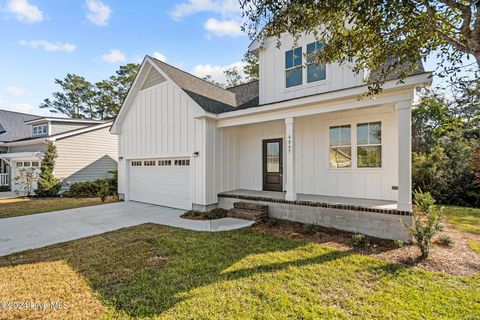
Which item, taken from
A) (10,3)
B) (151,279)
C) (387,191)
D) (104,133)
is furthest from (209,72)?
(151,279)

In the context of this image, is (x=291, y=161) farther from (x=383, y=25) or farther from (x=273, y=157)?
(x=383, y=25)

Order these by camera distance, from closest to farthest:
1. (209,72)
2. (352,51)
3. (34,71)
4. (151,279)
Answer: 1. (151,279)
2. (352,51)
3. (34,71)
4. (209,72)

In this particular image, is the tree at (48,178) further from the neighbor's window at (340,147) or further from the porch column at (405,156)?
the porch column at (405,156)

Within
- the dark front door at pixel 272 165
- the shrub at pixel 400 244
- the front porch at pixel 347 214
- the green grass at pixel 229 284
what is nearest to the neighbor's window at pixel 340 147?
the front porch at pixel 347 214

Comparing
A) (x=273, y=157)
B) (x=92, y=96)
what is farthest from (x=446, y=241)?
(x=92, y=96)

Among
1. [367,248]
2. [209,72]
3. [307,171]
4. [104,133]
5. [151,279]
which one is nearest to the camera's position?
[151,279]

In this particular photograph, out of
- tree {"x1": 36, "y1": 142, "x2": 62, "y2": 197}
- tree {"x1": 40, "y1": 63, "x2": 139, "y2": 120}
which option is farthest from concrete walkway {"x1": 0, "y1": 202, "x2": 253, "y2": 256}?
tree {"x1": 40, "y1": 63, "x2": 139, "y2": 120}

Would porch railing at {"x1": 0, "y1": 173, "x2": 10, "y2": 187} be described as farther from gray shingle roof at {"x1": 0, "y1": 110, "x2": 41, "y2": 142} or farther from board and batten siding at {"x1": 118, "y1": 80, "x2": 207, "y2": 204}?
board and batten siding at {"x1": 118, "y1": 80, "x2": 207, "y2": 204}

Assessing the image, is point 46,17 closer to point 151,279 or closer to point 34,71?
point 34,71

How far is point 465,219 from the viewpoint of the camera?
7816 millimetres

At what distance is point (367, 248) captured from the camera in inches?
199

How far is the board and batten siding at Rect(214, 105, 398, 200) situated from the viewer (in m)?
7.11

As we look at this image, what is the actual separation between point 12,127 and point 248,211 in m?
24.9

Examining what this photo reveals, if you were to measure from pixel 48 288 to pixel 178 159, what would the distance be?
651cm
